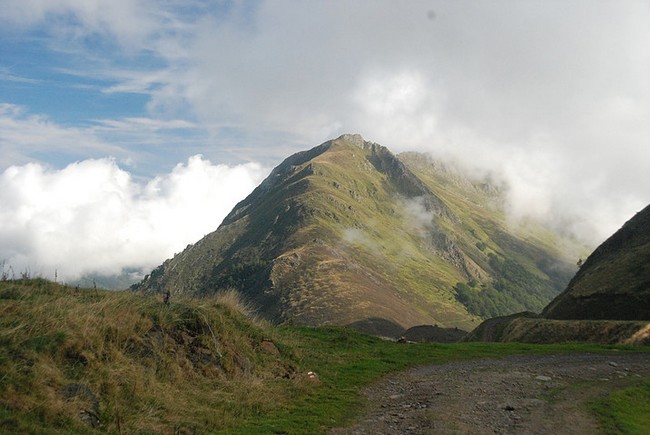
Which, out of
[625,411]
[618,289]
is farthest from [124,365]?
[618,289]

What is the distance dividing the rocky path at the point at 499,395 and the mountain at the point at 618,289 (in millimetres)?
24128

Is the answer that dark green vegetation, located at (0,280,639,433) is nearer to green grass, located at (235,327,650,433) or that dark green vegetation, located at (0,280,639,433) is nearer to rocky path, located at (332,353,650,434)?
green grass, located at (235,327,650,433)

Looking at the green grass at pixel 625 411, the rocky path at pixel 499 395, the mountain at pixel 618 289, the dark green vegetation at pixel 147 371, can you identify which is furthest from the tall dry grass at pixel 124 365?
the mountain at pixel 618 289

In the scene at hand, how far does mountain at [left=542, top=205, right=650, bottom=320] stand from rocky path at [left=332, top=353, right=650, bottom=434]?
79.2 ft

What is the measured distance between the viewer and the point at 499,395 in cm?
1720

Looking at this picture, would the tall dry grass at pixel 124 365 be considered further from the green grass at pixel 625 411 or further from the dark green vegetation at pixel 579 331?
the dark green vegetation at pixel 579 331

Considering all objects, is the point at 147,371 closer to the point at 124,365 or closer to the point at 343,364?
the point at 124,365

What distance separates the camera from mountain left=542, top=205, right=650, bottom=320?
4719cm

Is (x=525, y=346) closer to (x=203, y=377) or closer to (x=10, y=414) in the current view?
(x=203, y=377)

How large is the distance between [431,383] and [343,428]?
8090 millimetres

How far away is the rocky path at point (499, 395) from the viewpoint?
13.4 m

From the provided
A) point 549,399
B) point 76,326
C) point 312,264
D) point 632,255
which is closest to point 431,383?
point 549,399

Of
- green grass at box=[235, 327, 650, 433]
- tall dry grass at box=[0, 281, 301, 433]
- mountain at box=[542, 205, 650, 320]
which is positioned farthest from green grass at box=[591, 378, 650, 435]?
mountain at box=[542, 205, 650, 320]

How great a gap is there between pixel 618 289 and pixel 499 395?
42039 millimetres
